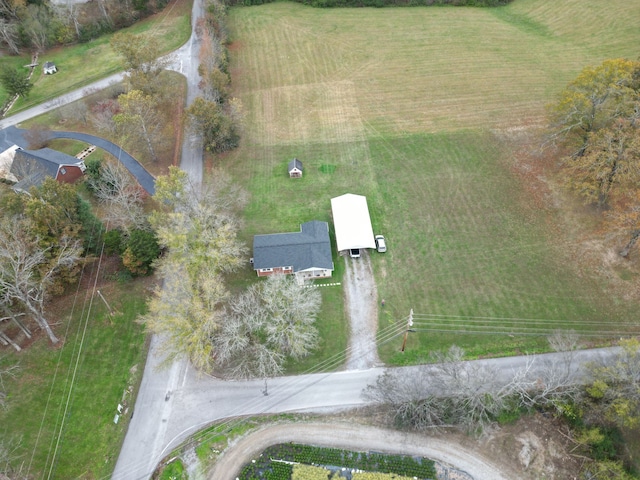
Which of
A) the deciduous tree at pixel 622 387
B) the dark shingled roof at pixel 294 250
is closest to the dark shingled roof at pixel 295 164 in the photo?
the dark shingled roof at pixel 294 250

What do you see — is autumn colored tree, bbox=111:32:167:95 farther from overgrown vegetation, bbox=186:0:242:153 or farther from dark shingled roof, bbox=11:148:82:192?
dark shingled roof, bbox=11:148:82:192

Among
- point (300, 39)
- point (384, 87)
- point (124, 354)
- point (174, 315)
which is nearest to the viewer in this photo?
point (174, 315)

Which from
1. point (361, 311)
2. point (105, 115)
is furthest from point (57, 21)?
point (361, 311)

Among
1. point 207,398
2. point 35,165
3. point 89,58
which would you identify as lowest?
point 207,398

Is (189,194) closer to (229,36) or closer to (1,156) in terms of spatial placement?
(1,156)

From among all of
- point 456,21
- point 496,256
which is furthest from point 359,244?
point 456,21

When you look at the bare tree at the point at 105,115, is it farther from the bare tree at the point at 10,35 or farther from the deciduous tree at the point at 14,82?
the bare tree at the point at 10,35

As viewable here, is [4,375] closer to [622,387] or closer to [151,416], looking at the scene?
[151,416]
